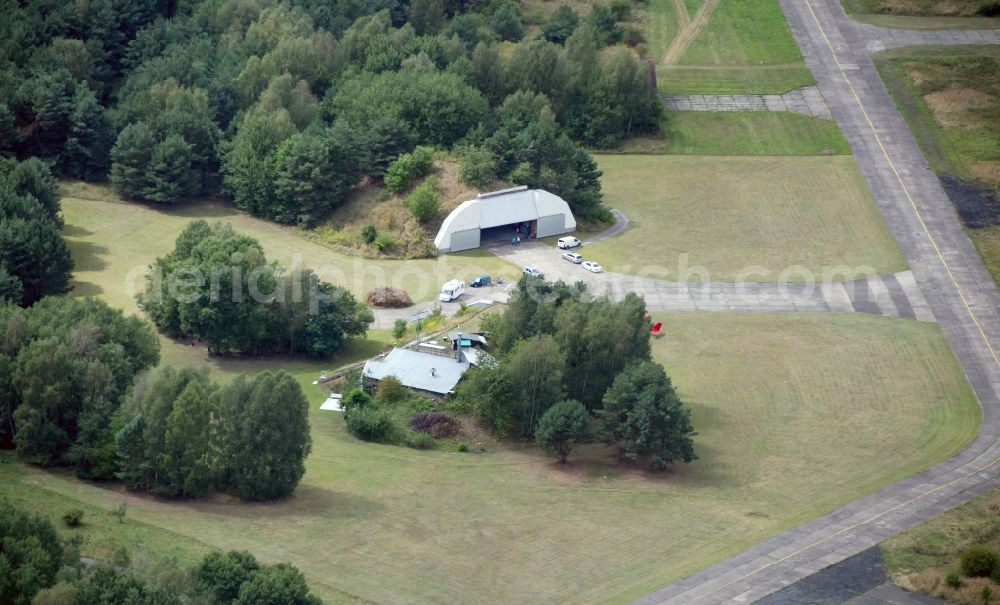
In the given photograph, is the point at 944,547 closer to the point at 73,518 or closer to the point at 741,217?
the point at 73,518

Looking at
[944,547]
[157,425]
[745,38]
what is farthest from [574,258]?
[745,38]

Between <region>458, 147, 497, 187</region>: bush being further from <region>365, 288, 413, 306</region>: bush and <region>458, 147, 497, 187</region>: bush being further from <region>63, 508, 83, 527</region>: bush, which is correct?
<region>63, 508, 83, 527</region>: bush

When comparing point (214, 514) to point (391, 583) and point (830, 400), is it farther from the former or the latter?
point (830, 400)

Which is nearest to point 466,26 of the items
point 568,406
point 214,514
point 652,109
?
point 652,109

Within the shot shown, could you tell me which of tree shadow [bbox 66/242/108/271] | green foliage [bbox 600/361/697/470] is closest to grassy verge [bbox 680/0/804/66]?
tree shadow [bbox 66/242/108/271]

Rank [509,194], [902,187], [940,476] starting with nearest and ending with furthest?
[940,476]
[509,194]
[902,187]

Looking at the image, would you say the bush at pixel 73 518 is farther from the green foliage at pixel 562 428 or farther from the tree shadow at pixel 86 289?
the tree shadow at pixel 86 289
